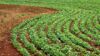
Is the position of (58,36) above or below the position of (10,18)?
above

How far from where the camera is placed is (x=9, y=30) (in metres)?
24.5

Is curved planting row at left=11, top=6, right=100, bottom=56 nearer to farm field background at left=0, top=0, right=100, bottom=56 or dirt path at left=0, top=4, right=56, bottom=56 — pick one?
farm field background at left=0, top=0, right=100, bottom=56

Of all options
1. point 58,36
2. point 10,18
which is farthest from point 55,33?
point 10,18

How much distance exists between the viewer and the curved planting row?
18578 mm

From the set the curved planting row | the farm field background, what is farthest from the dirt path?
the curved planting row

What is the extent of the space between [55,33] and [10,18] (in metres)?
8.28

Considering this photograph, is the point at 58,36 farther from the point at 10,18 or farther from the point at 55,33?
the point at 10,18

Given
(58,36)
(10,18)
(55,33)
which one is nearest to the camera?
(58,36)

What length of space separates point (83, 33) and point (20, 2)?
18.2 meters

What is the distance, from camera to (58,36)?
2145 centimetres

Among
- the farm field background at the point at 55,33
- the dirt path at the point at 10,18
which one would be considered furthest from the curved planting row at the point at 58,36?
the dirt path at the point at 10,18

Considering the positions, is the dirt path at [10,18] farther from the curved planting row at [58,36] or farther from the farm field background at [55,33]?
the curved planting row at [58,36]

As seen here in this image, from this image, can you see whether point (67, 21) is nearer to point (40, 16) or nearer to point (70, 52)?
point (40, 16)

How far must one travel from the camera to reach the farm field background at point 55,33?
61.5ft
